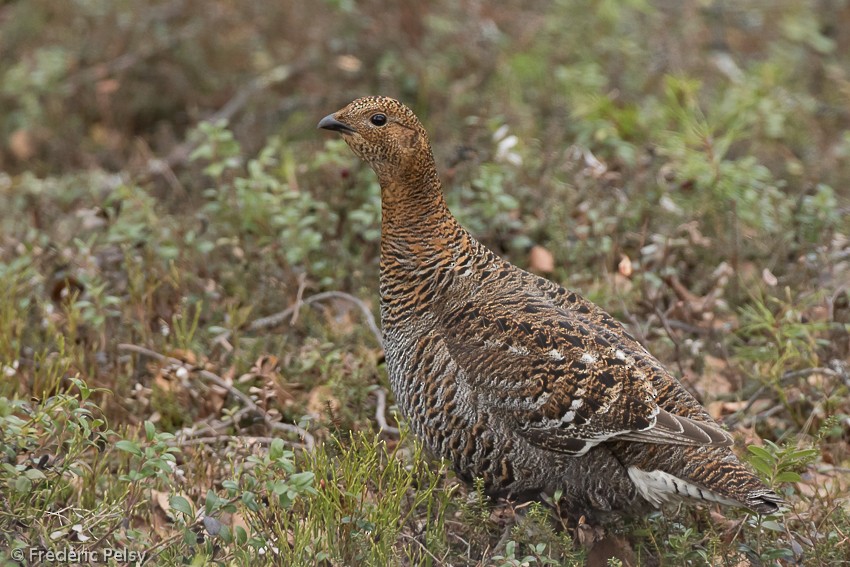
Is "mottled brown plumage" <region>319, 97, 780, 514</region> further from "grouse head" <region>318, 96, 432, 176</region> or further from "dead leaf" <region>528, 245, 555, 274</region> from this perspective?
"dead leaf" <region>528, 245, 555, 274</region>

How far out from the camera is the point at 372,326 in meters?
5.43

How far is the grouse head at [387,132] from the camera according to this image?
4.57 metres

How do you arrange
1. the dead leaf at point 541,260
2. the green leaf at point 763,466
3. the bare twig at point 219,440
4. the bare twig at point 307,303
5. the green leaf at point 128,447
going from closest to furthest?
the green leaf at point 128,447, the green leaf at point 763,466, the bare twig at point 219,440, the bare twig at point 307,303, the dead leaf at point 541,260

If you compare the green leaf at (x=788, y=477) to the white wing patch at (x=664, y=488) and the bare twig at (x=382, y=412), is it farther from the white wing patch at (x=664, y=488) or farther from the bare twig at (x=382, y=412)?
the bare twig at (x=382, y=412)

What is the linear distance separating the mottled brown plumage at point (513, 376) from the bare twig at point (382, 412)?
480 millimetres

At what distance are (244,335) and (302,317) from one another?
0.32 meters

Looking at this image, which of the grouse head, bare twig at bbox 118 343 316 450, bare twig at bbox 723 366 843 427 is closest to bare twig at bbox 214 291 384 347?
bare twig at bbox 118 343 316 450

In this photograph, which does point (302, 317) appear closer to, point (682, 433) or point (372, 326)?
point (372, 326)

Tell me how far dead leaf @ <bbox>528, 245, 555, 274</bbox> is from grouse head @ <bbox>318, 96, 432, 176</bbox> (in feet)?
5.49

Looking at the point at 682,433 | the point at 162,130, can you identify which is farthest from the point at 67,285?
the point at 682,433

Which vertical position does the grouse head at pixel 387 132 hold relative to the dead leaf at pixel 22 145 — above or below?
above

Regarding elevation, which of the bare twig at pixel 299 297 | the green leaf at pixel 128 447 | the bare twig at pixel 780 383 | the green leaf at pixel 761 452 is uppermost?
the green leaf at pixel 128 447

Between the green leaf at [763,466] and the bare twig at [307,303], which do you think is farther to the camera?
the bare twig at [307,303]

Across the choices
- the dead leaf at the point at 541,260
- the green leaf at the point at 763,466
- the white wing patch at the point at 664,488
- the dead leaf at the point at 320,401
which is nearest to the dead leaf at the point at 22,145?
the dead leaf at the point at 320,401
